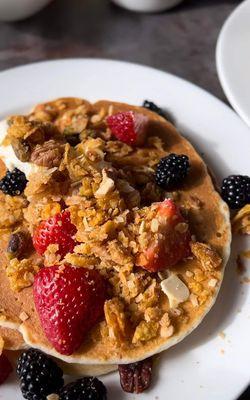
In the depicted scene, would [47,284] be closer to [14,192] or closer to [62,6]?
[14,192]

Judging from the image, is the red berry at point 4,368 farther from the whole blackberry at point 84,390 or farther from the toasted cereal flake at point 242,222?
the toasted cereal flake at point 242,222

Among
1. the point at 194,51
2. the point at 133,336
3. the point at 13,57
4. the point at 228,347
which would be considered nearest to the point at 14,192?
the point at 133,336

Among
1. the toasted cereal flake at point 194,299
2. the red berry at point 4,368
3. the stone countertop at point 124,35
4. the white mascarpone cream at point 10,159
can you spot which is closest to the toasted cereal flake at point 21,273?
the red berry at point 4,368

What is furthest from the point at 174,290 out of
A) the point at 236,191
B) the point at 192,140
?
the point at 192,140

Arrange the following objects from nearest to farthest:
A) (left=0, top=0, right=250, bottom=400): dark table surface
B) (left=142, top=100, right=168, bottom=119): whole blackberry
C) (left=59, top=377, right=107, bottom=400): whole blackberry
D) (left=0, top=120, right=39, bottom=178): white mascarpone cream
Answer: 1. (left=59, top=377, right=107, bottom=400): whole blackberry
2. (left=0, top=120, right=39, bottom=178): white mascarpone cream
3. (left=142, top=100, right=168, bottom=119): whole blackberry
4. (left=0, top=0, right=250, bottom=400): dark table surface

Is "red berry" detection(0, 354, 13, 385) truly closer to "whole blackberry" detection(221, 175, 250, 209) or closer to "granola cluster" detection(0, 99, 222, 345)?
"granola cluster" detection(0, 99, 222, 345)

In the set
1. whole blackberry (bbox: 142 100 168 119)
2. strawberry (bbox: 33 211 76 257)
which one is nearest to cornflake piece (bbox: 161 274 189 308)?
strawberry (bbox: 33 211 76 257)
